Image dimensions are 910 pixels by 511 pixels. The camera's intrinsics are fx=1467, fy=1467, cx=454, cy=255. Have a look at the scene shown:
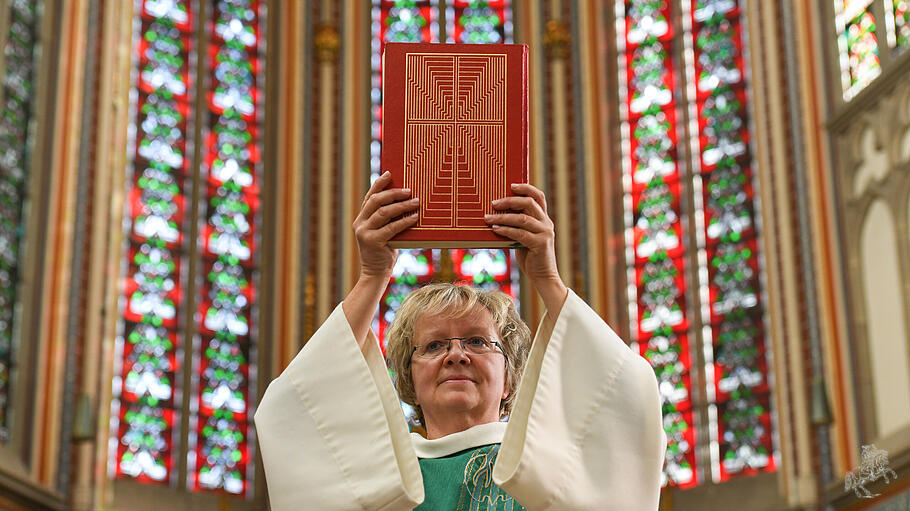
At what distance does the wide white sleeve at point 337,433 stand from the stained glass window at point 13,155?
19.9 feet

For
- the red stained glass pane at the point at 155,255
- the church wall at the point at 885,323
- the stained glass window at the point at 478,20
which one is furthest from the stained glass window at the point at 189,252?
the church wall at the point at 885,323

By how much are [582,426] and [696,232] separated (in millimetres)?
7601

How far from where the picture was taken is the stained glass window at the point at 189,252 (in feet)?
31.8

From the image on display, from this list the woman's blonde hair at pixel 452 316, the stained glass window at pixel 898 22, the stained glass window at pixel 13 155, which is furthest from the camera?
the stained glass window at pixel 13 155

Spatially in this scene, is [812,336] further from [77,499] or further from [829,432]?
[77,499]

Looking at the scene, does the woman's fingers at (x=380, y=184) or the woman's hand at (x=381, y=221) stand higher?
the woman's fingers at (x=380, y=184)

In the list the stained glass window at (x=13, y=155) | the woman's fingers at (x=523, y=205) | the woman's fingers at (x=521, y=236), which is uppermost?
the stained glass window at (x=13, y=155)

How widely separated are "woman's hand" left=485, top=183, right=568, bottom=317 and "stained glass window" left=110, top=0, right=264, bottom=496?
6909 mm

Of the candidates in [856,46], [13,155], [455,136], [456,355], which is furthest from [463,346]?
[856,46]

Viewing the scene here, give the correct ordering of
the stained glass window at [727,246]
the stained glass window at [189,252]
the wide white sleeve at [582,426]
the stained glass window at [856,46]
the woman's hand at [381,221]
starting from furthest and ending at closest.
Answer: the stained glass window at [189,252] → the stained glass window at [727,246] → the stained glass window at [856,46] → the woman's hand at [381,221] → the wide white sleeve at [582,426]

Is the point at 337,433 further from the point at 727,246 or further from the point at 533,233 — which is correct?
the point at 727,246

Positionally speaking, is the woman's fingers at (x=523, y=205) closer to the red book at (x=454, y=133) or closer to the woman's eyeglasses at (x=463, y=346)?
the red book at (x=454, y=133)

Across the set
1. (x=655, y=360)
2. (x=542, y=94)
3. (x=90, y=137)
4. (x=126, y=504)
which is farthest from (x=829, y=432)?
(x=90, y=137)

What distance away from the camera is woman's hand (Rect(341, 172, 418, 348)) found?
9.16 ft
